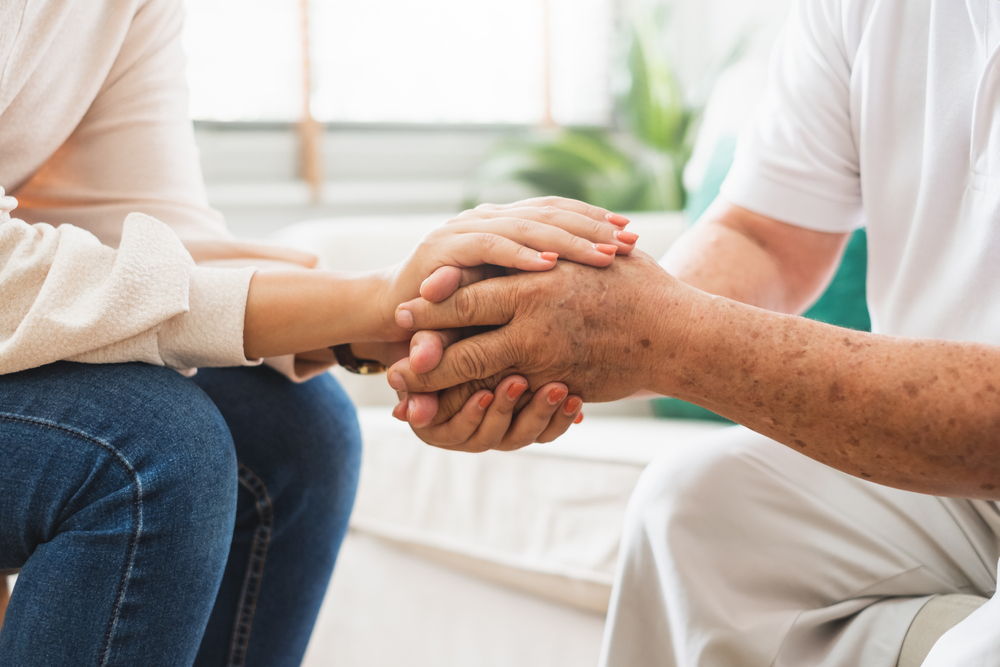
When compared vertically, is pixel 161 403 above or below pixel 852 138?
below

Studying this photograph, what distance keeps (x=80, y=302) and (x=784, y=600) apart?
0.71 m

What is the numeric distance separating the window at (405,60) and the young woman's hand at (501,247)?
218cm

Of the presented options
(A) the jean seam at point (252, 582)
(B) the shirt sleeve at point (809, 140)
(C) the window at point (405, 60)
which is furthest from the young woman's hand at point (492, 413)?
(C) the window at point (405, 60)

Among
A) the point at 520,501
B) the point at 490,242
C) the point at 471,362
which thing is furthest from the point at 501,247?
the point at 520,501

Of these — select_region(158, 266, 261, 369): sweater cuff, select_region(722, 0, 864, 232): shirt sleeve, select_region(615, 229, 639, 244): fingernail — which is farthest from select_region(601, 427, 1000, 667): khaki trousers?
select_region(158, 266, 261, 369): sweater cuff

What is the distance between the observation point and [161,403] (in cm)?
69

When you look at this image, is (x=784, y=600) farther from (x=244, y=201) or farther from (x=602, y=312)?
(x=244, y=201)

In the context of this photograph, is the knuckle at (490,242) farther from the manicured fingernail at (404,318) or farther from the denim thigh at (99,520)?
the denim thigh at (99,520)

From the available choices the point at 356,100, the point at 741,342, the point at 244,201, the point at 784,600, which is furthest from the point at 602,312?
the point at 356,100

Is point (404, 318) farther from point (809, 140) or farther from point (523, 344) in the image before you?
point (809, 140)

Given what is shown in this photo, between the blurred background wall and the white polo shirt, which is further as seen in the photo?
the blurred background wall

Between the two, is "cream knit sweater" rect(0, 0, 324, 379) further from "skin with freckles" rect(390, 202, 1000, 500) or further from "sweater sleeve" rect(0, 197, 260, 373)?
"skin with freckles" rect(390, 202, 1000, 500)

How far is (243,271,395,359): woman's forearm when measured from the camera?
2.60 feet

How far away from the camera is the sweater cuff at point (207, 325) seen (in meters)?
0.74
